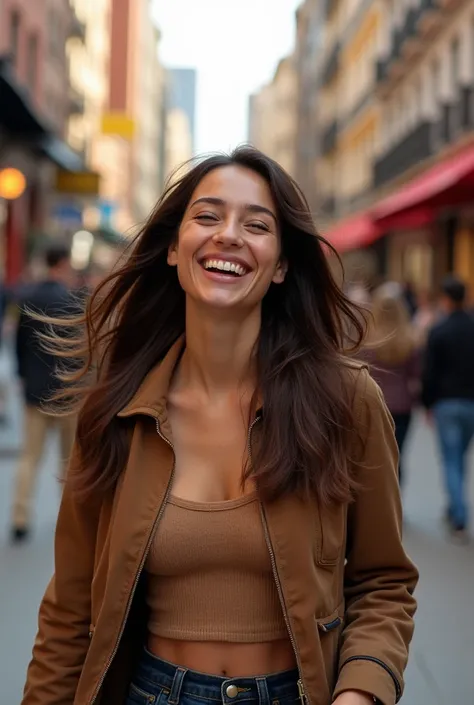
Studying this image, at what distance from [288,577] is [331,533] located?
14 cm

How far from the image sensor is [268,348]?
284 centimetres

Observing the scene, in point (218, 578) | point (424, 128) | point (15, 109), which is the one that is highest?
point (424, 128)

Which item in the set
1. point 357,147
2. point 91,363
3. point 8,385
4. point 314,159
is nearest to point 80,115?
point 357,147

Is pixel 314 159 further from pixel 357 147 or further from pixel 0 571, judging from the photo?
pixel 0 571

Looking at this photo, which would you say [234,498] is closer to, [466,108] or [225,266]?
[225,266]

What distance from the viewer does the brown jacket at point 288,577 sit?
249 centimetres

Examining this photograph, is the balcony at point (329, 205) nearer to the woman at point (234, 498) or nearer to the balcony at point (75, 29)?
the balcony at point (75, 29)

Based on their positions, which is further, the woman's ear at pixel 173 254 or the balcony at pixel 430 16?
the balcony at pixel 430 16

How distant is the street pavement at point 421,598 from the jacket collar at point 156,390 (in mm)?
1140

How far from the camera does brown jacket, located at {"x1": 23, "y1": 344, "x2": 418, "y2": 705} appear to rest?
2.49 m

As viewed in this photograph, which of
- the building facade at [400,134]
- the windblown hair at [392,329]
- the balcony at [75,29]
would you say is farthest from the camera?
the balcony at [75,29]

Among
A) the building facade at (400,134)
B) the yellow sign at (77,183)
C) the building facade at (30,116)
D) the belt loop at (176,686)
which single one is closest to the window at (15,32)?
the building facade at (30,116)

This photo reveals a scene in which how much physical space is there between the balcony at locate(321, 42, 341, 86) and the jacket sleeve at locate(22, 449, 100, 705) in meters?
57.4

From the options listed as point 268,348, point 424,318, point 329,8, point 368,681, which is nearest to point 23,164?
point 424,318
